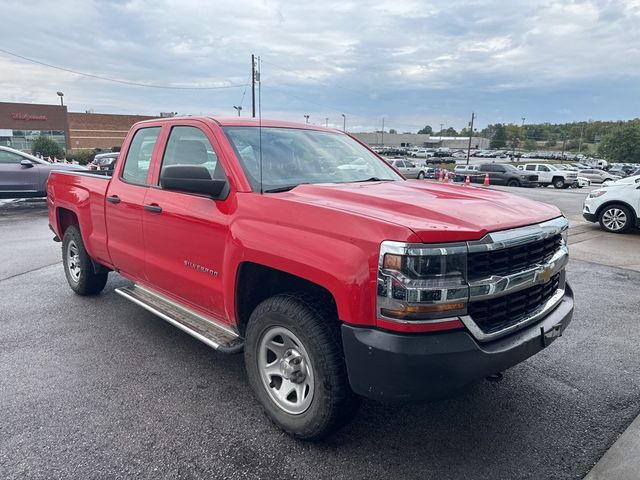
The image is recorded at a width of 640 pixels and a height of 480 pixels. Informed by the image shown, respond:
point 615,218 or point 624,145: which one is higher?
point 624,145

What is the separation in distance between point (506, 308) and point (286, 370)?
1.30m

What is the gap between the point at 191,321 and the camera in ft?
11.6

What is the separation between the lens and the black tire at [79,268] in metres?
5.16

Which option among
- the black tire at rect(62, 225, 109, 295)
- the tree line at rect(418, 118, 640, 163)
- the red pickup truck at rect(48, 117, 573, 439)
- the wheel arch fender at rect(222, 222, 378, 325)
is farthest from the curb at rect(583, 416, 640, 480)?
the tree line at rect(418, 118, 640, 163)

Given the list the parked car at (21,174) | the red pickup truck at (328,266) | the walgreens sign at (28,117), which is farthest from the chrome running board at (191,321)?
the walgreens sign at (28,117)

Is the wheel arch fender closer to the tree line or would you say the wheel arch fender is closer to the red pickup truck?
the red pickup truck

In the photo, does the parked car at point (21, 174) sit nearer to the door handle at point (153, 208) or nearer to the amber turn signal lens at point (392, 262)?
the door handle at point (153, 208)

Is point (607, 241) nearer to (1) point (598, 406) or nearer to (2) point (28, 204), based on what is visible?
(1) point (598, 406)

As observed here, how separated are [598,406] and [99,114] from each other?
7367 cm

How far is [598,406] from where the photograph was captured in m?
3.26

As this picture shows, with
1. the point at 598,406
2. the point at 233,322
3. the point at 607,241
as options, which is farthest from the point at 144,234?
the point at 607,241

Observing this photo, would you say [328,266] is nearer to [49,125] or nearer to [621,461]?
[621,461]

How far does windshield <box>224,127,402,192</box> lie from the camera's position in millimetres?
3273

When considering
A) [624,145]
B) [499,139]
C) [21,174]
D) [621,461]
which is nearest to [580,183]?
[21,174]
